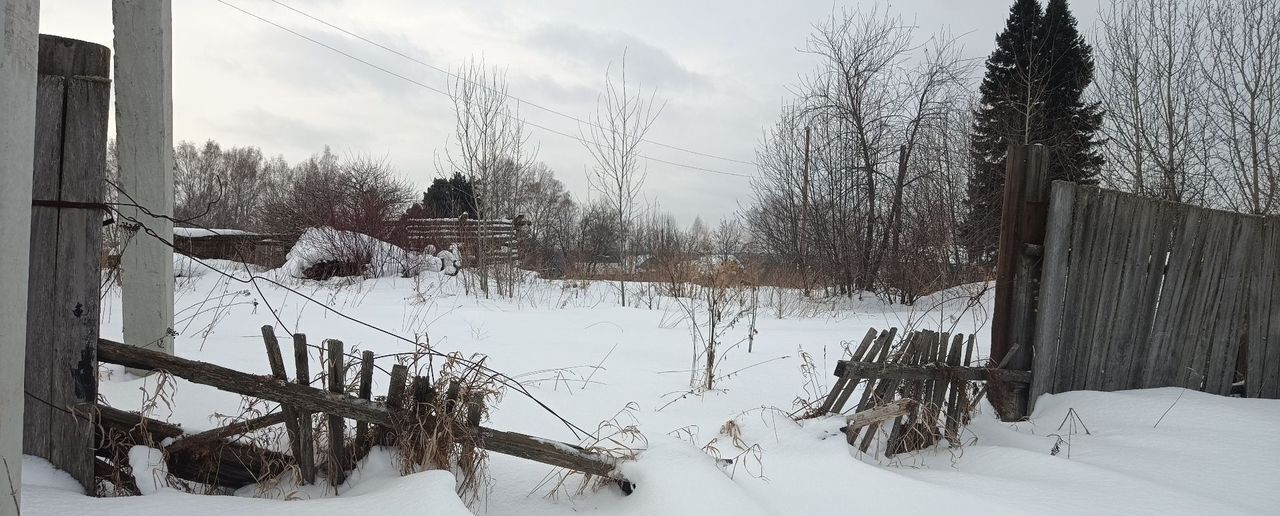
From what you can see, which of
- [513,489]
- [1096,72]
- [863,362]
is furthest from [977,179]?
[513,489]

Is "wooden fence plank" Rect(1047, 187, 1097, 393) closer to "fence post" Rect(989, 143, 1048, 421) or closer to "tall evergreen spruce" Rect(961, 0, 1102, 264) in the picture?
"fence post" Rect(989, 143, 1048, 421)

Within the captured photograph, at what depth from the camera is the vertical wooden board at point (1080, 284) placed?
3.44 metres

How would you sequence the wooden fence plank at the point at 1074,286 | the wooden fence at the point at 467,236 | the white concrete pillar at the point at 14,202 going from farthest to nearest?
the wooden fence at the point at 467,236, the wooden fence plank at the point at 1074,286, the white concrete pillar at the point at 14,202

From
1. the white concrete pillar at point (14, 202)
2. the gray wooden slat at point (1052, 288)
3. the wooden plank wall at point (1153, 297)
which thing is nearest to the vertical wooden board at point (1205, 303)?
the wooden plank wall at point (1153, 297)

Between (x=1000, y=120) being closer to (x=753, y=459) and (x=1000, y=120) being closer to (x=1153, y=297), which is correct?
→ (x=1153, y=297)

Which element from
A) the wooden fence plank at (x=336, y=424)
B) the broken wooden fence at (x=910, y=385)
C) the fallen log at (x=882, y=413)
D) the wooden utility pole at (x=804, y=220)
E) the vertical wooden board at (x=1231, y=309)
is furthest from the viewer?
the wooden utility pole at (x=804, y=220)

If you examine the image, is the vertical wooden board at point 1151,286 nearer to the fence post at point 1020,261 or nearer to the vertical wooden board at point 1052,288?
the vertical wooden board at point 1052,288

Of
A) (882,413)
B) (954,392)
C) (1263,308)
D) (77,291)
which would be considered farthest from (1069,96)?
(77,291)

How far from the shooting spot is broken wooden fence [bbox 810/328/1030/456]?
9.95ft

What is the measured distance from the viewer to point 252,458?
2.28m

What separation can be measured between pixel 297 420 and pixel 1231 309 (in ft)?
15.8

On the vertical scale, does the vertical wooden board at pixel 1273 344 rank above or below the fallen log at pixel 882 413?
above

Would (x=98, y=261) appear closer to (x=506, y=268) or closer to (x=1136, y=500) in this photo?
(x=1136, y=500)

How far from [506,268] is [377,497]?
28.3 ft
